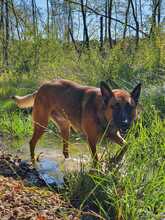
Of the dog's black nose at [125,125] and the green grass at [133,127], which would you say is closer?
the green grass at [133,127]

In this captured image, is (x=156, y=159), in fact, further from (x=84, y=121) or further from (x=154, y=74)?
(x=154, y=74)

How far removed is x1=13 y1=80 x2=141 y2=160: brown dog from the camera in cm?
576

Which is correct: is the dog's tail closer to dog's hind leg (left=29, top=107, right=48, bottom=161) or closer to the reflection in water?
dog's hind leg (left=29, top=107, right=48, bottom=161)

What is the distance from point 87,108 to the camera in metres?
6.35

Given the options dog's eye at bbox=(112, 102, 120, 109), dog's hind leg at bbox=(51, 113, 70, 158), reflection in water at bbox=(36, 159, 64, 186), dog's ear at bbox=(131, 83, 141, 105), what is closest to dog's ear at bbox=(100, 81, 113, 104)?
dog's eye at bbox=(112, 102, 120, 109)

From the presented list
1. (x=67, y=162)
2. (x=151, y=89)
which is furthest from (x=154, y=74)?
(x=67, y=162)

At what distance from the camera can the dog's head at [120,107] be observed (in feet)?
18.5

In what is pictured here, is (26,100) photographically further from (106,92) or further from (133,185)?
(133,185)

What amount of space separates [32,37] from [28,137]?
20.3ft

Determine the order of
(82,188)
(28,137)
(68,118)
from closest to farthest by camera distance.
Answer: (82,188) < (68,118) < (28,137)

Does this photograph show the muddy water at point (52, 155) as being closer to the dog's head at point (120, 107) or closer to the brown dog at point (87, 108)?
the brown dog at point (87, 108)

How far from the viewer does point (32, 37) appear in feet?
47.6

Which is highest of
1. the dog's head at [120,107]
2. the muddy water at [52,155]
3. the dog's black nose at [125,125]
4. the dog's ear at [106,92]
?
the dog's ear at [106,92]

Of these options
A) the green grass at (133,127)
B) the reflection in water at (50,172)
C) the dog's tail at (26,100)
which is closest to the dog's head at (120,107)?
the green grass at (133,127)
